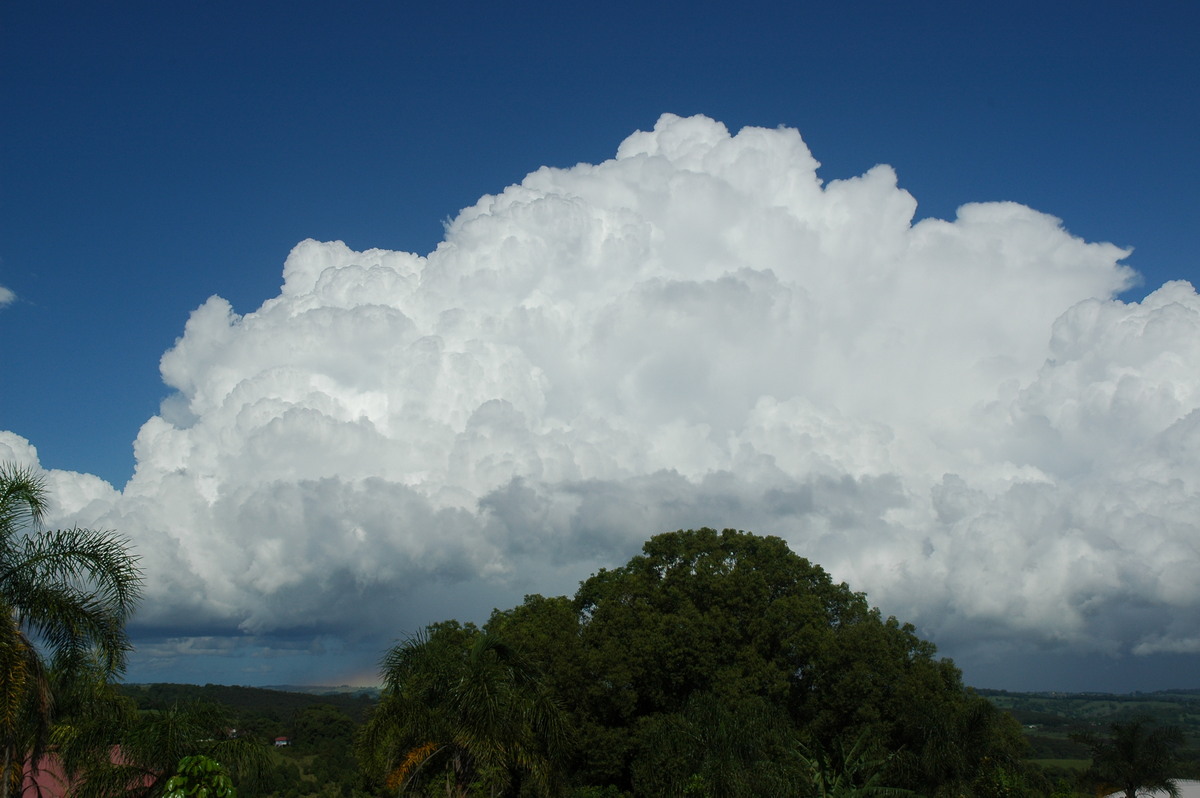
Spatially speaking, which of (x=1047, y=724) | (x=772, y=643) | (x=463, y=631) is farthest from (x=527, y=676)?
(x=1047, y=724)

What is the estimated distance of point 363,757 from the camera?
2278cm

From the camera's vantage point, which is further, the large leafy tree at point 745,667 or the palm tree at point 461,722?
the large leafy tree at point 745,667

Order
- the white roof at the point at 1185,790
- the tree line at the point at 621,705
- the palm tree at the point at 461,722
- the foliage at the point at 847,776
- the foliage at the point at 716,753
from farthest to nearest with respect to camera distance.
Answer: the white roof at the point at 1185,790
the foliage at the point at 847,776
the foliage at the point at 716,753
the palm tree at the point at 461,722
the tree line at the point at 621,705

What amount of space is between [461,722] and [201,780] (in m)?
10.8

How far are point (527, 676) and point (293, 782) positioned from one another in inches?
1958

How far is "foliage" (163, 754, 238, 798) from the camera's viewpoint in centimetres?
966

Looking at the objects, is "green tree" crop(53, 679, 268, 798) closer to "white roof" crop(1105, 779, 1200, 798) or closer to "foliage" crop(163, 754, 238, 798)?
"foliage" crop(163, 754, 238, 798)

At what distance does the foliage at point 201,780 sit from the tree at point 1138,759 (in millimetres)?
48030

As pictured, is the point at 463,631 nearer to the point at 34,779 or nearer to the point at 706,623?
the point at 706,623

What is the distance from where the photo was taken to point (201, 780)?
988 centimetres

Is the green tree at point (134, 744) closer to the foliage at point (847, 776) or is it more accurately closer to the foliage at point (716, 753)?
the foliage at point (716, 753)

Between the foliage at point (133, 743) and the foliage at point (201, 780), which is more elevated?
the foliage at point (201, 780)

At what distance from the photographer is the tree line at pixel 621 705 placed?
45.4ft

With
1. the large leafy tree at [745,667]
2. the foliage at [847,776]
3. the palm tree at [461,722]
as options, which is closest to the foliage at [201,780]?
the palm tree at [461,722]
